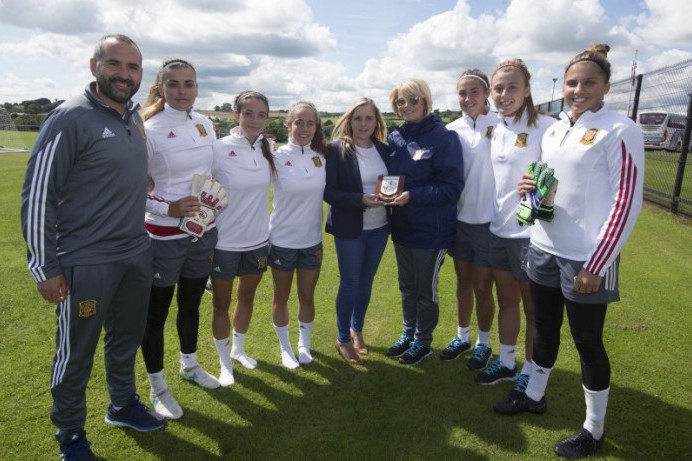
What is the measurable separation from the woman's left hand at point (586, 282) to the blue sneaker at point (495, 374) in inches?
56.8

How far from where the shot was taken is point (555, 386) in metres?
3.79

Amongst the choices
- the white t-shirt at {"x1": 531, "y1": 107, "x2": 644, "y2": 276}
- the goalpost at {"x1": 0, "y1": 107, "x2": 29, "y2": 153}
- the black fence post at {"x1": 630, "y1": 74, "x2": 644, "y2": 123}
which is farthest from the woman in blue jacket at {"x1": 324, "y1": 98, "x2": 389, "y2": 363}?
the goalpost at {"x1": 0, "y1": 107, "x2": 29, "y2": 153}

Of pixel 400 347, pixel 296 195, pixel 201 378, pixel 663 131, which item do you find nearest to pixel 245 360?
pixel 201 378

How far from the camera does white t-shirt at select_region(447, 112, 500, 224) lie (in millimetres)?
3732

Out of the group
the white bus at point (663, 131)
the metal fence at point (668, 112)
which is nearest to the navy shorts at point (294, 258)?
the metal fence at point (668, 112)

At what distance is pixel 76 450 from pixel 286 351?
5.95 ft

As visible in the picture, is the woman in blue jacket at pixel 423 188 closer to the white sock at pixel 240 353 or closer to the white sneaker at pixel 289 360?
the white sneaker at pixel 289 360

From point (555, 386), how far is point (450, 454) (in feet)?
4.45

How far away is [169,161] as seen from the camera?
10.2ft

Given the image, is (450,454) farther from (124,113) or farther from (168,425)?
(124,113)

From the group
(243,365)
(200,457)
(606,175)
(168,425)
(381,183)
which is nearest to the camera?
(606,175)

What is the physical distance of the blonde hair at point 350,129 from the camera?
12.8 ft

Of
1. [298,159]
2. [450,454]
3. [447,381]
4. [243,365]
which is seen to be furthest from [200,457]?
[298,159]

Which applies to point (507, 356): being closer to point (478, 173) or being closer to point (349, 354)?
point (349, 354)
